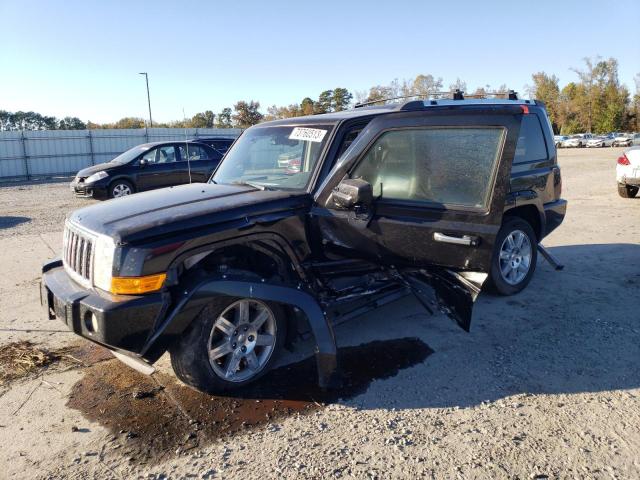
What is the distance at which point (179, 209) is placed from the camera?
3.50 meters

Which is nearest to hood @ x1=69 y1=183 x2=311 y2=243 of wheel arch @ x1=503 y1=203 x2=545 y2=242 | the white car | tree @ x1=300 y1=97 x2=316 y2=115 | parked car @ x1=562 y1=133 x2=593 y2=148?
wheel arch @ x1=503 y1=203 x2=545 y2=242

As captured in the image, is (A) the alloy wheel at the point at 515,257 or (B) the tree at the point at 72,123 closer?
(A) the alloy wheel at the point at 515,257

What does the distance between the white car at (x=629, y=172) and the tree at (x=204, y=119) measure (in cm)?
5455

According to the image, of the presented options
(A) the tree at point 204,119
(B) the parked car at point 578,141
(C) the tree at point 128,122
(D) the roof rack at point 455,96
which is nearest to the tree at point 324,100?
(A) the tree at point 204,119

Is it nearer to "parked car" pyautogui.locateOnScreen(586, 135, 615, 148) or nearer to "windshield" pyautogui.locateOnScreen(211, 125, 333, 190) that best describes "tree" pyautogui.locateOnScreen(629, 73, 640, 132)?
"parked car" pyautogui.locateOnScreen(586, 135, 615, 148)

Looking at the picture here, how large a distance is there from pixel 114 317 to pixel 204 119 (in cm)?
6536

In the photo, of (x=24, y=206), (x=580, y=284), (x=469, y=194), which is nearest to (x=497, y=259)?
(x=580, y=284)

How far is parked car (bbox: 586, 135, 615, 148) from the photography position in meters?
53.8

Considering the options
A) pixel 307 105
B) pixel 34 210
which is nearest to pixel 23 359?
pixel 34 210

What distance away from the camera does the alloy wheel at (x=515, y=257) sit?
5211mm

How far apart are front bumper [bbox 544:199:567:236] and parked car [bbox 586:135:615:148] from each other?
183 ft

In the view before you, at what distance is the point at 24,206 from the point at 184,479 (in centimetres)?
1372

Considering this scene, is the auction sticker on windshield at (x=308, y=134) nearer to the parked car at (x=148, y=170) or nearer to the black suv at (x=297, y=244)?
the black suv at (x=297, y=244)

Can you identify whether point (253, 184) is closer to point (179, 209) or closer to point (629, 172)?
point (179, 209)
